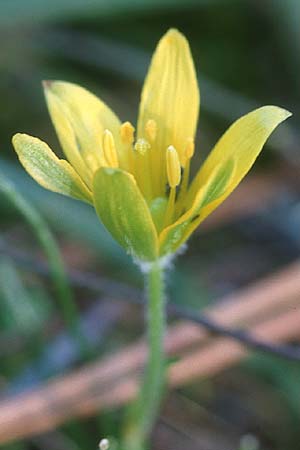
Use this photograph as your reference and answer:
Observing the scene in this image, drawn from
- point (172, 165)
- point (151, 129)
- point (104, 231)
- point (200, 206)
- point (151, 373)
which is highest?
point (104, 231)

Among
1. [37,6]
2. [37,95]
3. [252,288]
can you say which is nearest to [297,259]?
[252,288]

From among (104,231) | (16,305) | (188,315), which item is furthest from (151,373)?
(104,231)

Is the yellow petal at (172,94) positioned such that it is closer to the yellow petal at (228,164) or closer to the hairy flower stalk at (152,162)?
the hairy flower stalk at (152,162)

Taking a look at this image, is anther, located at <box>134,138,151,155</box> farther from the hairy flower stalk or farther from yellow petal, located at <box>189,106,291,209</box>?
yellow petal, located at <box>189,106,291,209</box>

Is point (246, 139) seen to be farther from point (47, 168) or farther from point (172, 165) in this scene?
point (47, 168)

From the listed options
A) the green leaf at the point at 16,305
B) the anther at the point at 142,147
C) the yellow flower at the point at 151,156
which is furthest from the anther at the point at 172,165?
the green leaf at the point at 16,305

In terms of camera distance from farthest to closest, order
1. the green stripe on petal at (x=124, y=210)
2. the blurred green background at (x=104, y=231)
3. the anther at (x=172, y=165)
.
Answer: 1. the blurred green background at (x=104, y=231)
2. the anther at (x=172, y=165)
3. the green stripe on petal at (x=124, y=210)

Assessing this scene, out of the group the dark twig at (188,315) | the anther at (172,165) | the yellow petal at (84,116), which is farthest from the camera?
the dark twig at (188,315)
